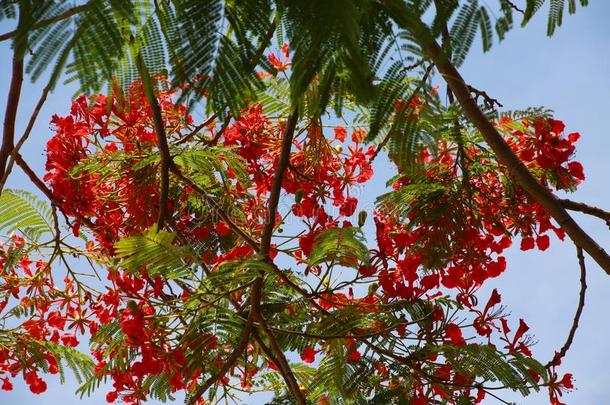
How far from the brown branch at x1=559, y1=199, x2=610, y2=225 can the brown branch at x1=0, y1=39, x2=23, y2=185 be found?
210 cm

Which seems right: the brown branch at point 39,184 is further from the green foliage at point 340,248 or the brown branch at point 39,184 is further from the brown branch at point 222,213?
the green foliage at point 340,248

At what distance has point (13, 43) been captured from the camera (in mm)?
1614

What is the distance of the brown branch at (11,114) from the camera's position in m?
3.12

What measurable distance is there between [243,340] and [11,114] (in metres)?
1.26

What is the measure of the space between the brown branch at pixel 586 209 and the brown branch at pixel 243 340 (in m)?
1.16

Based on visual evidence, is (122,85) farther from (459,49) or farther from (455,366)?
(455,366)

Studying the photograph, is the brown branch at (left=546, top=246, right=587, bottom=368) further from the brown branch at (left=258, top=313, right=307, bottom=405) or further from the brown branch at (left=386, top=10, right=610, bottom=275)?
the brown branch at (left=258, top=313, right=307, bottom=405)

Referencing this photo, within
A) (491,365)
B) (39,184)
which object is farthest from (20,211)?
(491,365)

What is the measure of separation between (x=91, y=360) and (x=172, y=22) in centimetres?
318

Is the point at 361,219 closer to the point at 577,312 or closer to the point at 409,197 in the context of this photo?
the point at 409,197

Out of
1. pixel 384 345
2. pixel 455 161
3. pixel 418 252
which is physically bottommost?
pixel 384 345

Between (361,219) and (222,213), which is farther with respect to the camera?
(222,213)

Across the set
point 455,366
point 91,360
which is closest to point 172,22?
point 455,366

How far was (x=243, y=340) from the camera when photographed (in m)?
3.06
